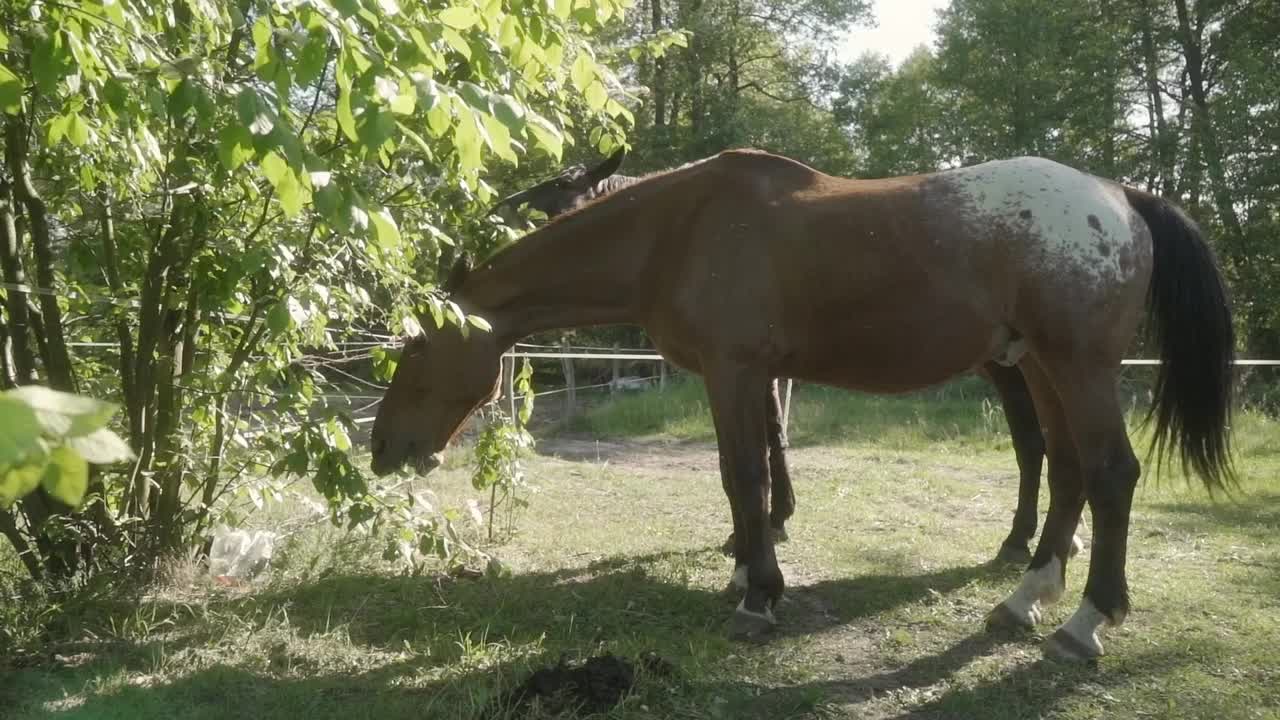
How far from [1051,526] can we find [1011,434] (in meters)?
0.95

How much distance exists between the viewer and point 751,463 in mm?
3398

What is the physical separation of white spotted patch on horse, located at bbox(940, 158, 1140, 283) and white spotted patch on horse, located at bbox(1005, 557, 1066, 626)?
1.26 m

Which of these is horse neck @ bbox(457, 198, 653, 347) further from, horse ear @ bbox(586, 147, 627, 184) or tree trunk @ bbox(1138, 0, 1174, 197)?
tree trunk @ bbox(1138, 0, 1174, 197)

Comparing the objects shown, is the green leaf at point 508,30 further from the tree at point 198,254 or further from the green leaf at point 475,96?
the green leaf at point 475,96

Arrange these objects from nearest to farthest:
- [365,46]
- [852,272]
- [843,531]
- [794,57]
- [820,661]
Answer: [365,46], [820,661], [852,272], [843,531], [794,57]

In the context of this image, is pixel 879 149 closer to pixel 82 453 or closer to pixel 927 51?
pixel 927 51

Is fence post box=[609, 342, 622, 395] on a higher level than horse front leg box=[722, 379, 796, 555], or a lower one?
higher

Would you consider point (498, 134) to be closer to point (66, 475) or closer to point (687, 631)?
point (66, 475)

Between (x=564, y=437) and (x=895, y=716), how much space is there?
9.90 meters

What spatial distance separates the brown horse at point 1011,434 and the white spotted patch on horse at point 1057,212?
1078 mm

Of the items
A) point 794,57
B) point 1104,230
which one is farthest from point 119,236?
point 794,57

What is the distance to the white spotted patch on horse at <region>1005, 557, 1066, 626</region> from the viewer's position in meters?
3.37

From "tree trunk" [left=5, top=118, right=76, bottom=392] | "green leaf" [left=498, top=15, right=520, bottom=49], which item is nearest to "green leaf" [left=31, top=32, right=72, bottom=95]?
"green leaf" [left=498, top=15, right=520, bottom=49]

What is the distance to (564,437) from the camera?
1238 centimetres
